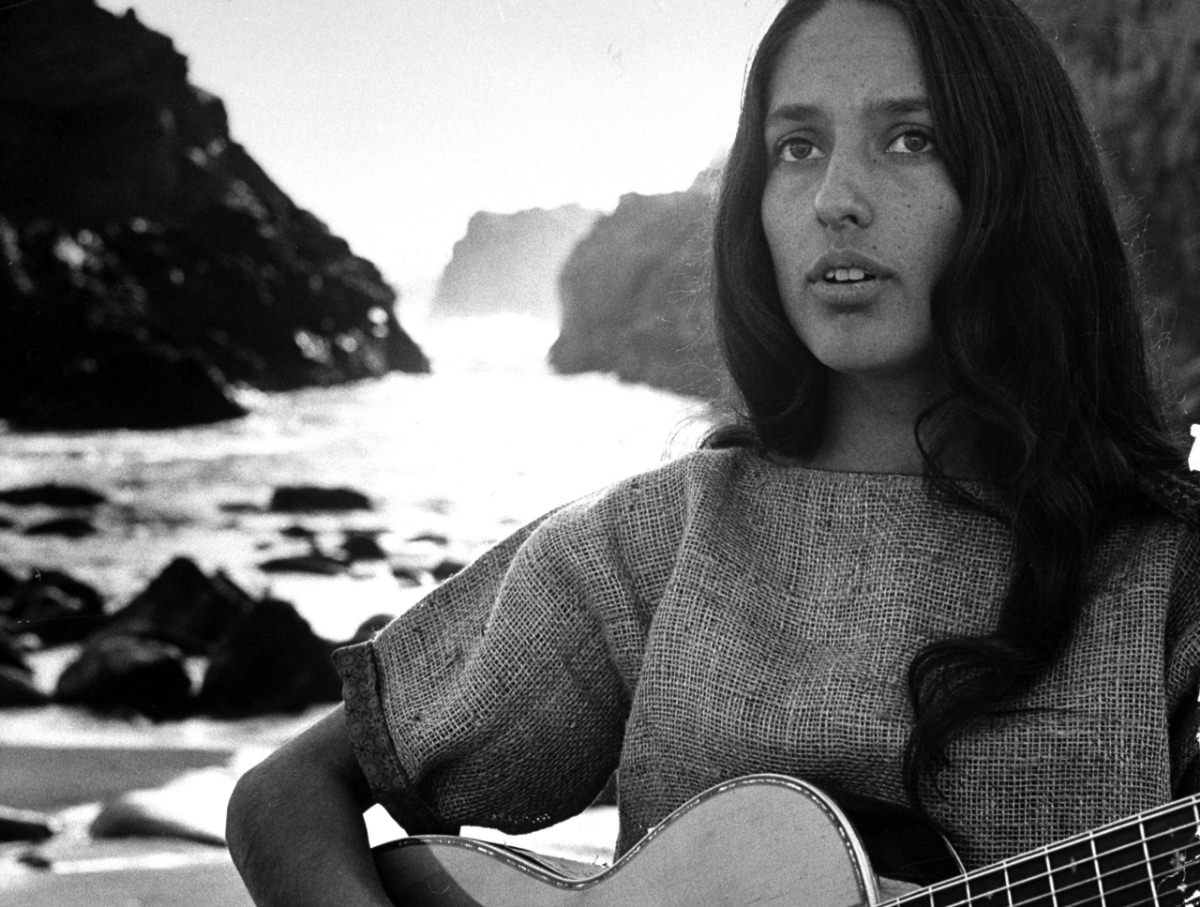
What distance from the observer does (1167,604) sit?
952 mm

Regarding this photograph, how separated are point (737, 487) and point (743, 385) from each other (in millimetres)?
90

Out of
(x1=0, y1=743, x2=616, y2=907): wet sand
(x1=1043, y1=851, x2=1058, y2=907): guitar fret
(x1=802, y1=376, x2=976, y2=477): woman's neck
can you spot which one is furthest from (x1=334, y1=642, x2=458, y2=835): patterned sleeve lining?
(x1=0, y1=743, x2=616, y2=907): wet sand

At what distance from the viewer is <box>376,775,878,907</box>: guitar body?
2.94ft

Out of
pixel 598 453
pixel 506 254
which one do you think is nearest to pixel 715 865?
pixel 598 453

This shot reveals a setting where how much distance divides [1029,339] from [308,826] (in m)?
0.68

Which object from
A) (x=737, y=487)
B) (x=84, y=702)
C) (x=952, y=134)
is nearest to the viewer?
(x=952, y=134)

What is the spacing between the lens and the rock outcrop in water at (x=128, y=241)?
190 cm

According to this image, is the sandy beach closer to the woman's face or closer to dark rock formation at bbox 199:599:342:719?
dark rock formation at bbox 199:599:342:719

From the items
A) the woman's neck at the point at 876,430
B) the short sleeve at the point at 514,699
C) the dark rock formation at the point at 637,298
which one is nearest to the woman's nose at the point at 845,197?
the woman's neck at the point at 876,430

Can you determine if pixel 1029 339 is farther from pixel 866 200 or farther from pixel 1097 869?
pixel 1097 869

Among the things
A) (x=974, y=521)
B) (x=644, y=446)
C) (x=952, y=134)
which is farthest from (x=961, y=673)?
(x=644, y=446)

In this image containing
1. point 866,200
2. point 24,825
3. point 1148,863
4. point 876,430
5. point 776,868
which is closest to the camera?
point 1148,863

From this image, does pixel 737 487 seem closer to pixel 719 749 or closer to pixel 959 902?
pixel 719 749

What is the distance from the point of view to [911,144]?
1.03 metres
